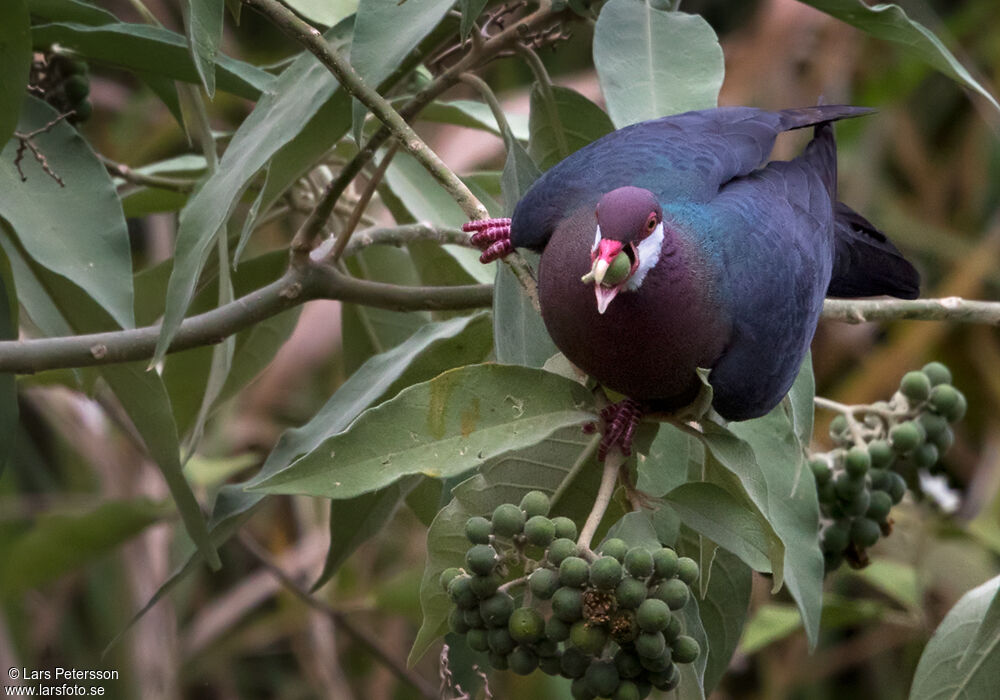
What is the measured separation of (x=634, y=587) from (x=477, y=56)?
2.42ft

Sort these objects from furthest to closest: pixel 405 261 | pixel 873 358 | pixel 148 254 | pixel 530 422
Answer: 1. pixel 148 254
2. pixel 873 358
3. pixel 405 261
4. pixel 530 422

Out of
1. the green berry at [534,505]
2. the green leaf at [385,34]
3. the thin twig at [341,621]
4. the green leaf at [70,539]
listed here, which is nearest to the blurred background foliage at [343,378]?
the green leaf at [70,539]

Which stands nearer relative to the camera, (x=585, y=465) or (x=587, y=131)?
(x=585, y=465)

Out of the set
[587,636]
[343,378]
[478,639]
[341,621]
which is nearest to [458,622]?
[478,639]

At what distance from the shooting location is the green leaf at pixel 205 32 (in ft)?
3.81

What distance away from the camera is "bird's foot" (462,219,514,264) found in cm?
142

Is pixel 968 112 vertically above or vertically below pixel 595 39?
below

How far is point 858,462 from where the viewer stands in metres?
1.55

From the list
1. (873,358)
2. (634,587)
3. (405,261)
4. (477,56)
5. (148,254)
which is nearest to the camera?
(634,587)

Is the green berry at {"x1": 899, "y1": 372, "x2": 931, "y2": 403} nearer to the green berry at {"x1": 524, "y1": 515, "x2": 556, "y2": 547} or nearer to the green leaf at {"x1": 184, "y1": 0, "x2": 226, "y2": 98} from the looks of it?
the green berry at {"x1": 524, "y1": 515, "x2": 556, "y2": 547}

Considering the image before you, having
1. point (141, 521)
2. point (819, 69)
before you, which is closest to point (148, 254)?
point (141, 521)

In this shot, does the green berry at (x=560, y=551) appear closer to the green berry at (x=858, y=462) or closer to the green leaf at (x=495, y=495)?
the green leaf at (x=495, y=495)

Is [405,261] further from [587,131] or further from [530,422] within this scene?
[530,422]

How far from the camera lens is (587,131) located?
1.58 meters
